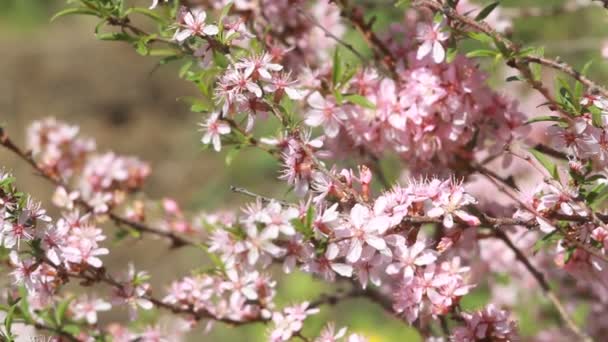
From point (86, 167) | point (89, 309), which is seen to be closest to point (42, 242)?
point (89, 309)

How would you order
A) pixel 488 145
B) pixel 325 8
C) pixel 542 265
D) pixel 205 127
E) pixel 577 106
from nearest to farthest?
pixel 577 106
pixel 205 127
pixel 488 145
pixel 542 265
pixel 325 8

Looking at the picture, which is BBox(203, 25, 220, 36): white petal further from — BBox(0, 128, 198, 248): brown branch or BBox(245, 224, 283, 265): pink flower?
BBox(0, 128, 198, 248): brown branch

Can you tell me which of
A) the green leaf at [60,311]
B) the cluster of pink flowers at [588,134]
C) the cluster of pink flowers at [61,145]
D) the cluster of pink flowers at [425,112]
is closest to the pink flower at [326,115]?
the cluster of pink flowers at [425,112]

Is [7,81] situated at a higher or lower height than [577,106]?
lower

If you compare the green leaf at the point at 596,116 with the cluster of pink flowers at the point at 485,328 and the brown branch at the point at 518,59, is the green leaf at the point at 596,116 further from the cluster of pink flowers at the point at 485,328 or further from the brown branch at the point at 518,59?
the cluster of pink flowers at the point at 485,328

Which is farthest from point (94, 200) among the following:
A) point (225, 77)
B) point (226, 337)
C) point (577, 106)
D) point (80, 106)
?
point (80, 106)

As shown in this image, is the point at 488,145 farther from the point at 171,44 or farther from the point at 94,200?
the point at 94,200
